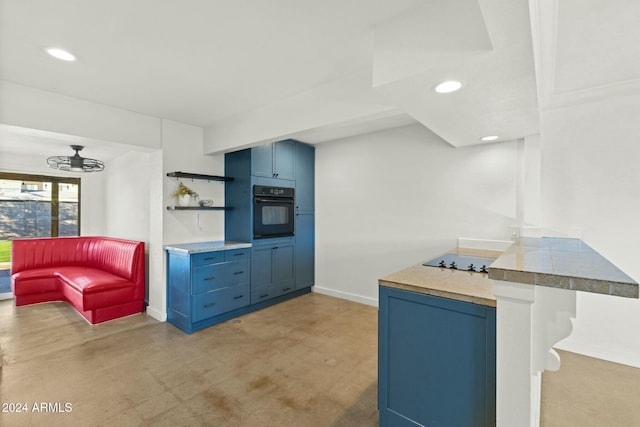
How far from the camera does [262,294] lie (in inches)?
147

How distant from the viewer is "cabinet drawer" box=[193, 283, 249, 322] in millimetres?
3056

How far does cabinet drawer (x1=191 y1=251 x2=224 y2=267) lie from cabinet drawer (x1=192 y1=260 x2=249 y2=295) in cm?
5

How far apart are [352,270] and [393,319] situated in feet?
8.23

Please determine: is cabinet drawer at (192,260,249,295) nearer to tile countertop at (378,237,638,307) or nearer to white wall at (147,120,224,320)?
white wall at (147,120,224,320)

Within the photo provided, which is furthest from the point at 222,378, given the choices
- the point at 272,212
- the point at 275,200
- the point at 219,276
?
the point at 275,200

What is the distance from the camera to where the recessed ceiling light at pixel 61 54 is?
1954 mm

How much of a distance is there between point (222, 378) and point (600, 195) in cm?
356

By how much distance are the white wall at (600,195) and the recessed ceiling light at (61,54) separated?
4014 millimetres

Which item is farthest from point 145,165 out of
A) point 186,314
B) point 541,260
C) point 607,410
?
point 607,410

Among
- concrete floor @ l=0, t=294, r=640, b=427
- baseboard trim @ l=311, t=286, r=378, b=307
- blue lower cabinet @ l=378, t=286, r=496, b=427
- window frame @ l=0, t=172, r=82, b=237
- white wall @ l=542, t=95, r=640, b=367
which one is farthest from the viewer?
window frame @ l=0, t=172, r=82, b=237

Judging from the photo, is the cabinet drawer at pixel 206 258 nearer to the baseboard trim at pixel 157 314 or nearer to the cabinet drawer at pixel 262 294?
the cabinet drawer at pixel 262 294

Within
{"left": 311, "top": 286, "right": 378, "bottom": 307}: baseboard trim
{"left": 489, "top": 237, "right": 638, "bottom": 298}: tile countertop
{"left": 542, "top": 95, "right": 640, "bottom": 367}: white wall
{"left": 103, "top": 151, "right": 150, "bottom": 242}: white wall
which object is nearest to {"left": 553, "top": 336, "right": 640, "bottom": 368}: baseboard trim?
{"left": 542, "top": 95, "right": 640, "bottom": 367}: white wall

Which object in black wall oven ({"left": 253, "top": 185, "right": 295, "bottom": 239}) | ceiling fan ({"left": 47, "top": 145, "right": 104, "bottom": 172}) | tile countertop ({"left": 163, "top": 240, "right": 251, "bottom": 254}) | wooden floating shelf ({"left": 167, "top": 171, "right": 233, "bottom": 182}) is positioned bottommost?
tile countertop ({"left": 163, "top": 240, "right": 251, "bottom": 254})

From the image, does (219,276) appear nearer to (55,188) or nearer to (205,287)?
(205,287)
